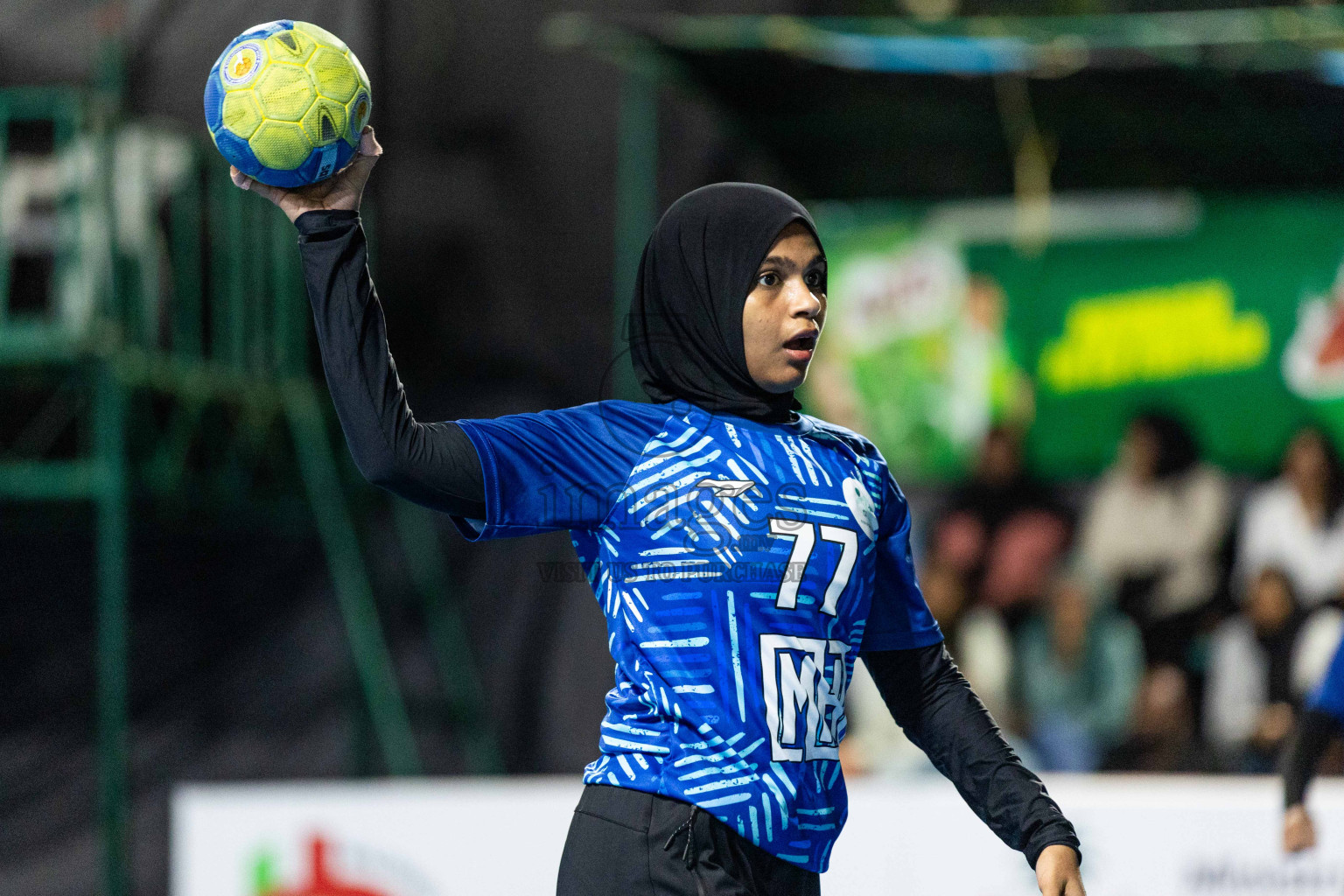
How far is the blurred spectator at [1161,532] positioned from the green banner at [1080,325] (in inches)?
7.8

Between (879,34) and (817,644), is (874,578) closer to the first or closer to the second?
(817,644)

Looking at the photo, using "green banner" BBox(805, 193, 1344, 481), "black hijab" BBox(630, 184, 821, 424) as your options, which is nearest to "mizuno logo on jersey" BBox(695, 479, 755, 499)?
"black hijab" BBox(630, 184, 821, 424)

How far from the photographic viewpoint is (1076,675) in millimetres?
7844

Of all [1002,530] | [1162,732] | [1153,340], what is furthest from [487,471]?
[1153,340]

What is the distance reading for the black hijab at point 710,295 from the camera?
2.57m

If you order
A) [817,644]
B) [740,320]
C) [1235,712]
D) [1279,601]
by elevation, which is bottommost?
[1235,712]

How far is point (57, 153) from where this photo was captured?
21.4 feet

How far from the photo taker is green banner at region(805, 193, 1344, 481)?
8484 millimetres

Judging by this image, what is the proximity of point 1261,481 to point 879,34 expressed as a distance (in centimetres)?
308

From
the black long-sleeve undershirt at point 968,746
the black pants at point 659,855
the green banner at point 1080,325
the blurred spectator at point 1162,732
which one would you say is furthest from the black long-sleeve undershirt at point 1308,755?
the green banner at point 1080,325

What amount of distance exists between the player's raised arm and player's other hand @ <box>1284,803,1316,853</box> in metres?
2.60

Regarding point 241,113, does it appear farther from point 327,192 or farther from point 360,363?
point 360,363

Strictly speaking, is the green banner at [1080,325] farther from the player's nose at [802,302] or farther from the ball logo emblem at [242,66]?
the ball logo emblem at [242,66]

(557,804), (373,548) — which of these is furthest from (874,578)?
(373,548)
